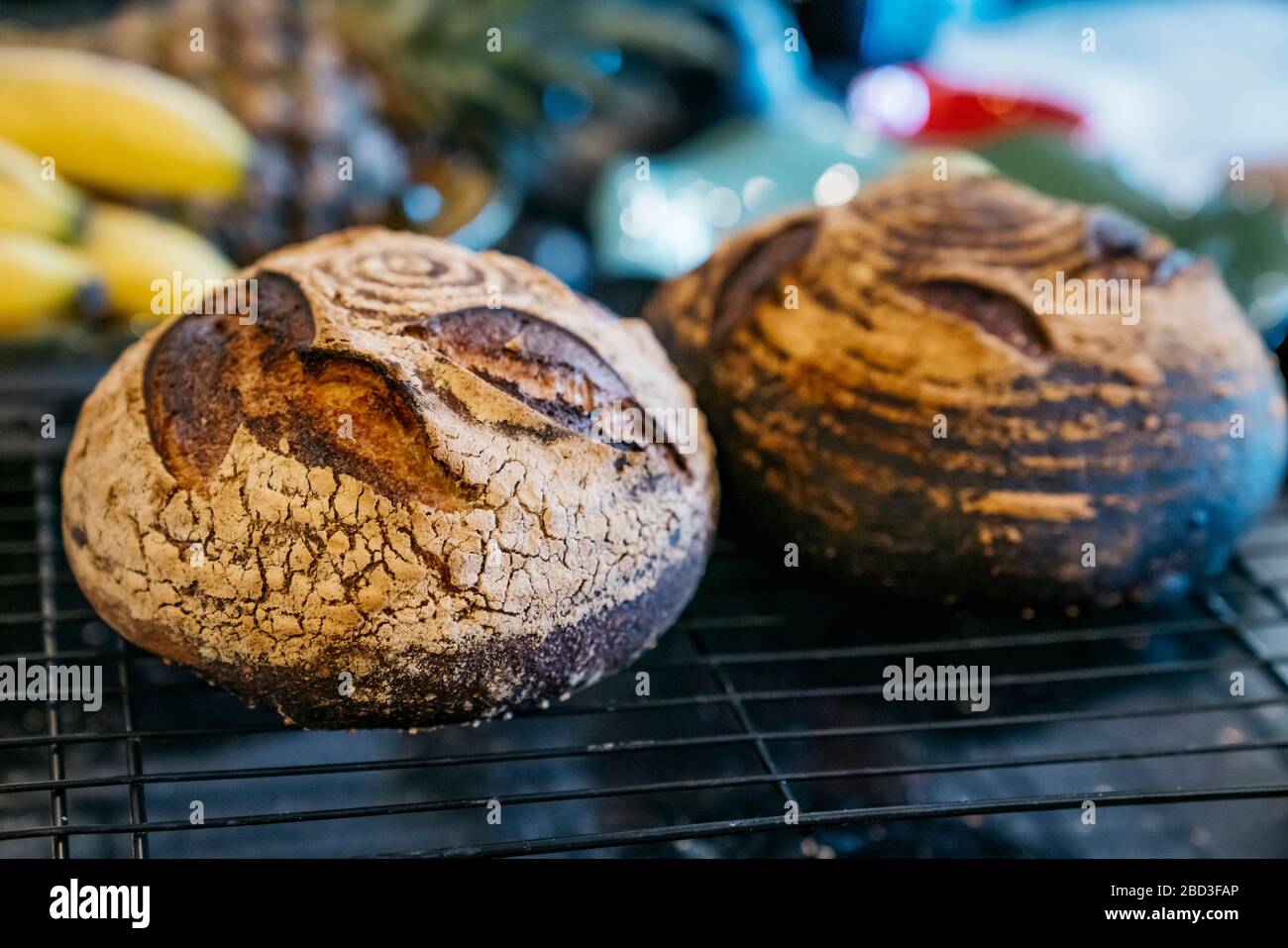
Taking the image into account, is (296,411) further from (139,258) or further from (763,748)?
(139,258)

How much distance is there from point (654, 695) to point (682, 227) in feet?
4.99

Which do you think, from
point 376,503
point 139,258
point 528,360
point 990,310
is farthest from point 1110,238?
point 139,258

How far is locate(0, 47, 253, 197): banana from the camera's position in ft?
7.38

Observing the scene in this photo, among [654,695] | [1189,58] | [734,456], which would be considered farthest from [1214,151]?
[654,695]

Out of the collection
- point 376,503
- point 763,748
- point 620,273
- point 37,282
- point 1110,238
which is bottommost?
point 763,748

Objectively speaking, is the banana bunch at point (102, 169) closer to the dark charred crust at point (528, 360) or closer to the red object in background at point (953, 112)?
the dark charred crust at point (528, 360)

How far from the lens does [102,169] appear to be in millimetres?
2322

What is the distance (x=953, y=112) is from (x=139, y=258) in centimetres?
233

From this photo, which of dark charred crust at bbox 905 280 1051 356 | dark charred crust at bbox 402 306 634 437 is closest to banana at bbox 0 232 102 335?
dark charred crust at bbox 402 306 634 437

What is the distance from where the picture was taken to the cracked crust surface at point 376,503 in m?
1.27

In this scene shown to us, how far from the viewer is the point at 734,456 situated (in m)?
1.77

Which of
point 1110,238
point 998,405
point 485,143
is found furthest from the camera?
point 485,143

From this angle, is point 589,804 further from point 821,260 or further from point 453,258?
point 821,260
